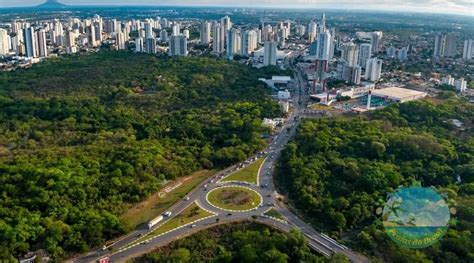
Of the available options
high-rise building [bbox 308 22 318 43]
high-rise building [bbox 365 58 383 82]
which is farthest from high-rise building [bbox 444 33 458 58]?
Result: high-rise building [bbox 308 22 318 43]

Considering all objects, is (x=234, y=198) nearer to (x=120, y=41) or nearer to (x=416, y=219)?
(x=416, y=219)

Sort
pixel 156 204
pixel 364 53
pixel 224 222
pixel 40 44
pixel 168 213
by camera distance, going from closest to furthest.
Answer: pixel 224 222 < pixel 168 213 < pixel 156 204 < pixel 364 53 < pixel 40 44

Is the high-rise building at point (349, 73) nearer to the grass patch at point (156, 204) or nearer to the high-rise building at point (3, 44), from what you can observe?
the grass patch at point (156, 204)

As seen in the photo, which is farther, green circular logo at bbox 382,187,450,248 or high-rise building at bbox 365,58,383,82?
high-rise building at bbox 365,58,383,82

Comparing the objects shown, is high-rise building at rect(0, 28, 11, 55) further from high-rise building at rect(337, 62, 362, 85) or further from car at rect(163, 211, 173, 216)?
car at rect(163, 211, 173, 216)

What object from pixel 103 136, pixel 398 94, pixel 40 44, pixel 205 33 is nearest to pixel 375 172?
pixel 103 136
